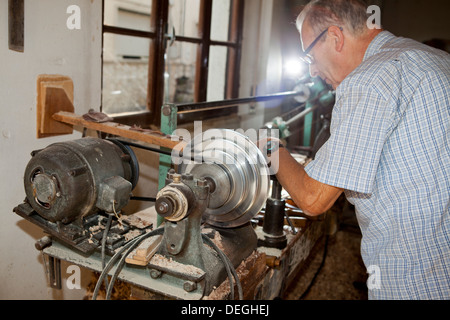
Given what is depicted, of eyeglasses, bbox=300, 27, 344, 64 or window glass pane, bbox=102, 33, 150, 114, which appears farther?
window glass pane, bbox=102, 33, 150, 114

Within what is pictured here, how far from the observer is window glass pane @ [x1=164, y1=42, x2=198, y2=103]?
3.66 m

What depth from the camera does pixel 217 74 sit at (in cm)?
354

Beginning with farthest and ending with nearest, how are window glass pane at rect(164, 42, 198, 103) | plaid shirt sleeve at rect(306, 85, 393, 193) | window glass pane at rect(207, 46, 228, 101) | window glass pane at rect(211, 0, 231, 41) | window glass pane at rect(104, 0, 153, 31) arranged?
window glass pane at rect(104, 0, 153, 31) → window glass pane at rect(164, 42, 198, 103) → window glass pane at rect(207, 46, 228, 101) → window glass pane at rect(211, 0, 231, 41) → plaid shirt sleeve at rect(306, 85, 393, 193)

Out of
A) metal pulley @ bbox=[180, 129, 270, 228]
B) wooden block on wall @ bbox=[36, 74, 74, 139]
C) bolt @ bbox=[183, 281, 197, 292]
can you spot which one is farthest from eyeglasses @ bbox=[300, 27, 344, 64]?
wooden block on wall @ bbox=[36, 74, 74, 139]

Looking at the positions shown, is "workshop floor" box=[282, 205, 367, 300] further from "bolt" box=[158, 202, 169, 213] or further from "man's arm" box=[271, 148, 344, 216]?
"bolt" box=[158, 202, 169, 213]

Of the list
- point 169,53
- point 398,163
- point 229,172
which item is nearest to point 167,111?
point 229,172

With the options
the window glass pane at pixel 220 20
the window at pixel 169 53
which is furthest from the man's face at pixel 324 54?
the window glass pane at pixel 220 20

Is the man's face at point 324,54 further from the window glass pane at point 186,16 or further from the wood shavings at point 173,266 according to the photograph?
the window glass pane at point 186,16

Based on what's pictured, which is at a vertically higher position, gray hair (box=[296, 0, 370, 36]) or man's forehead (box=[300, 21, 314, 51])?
gray hair (box=[296, 0, 370, 36])

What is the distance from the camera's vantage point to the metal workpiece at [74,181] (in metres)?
1.16

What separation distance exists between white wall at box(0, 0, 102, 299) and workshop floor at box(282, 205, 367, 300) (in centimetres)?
188

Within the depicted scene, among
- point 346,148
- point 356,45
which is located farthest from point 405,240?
point 356,45

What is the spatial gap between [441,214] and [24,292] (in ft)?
5.36

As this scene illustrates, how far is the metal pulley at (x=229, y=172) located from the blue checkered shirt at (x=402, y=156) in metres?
0.29
